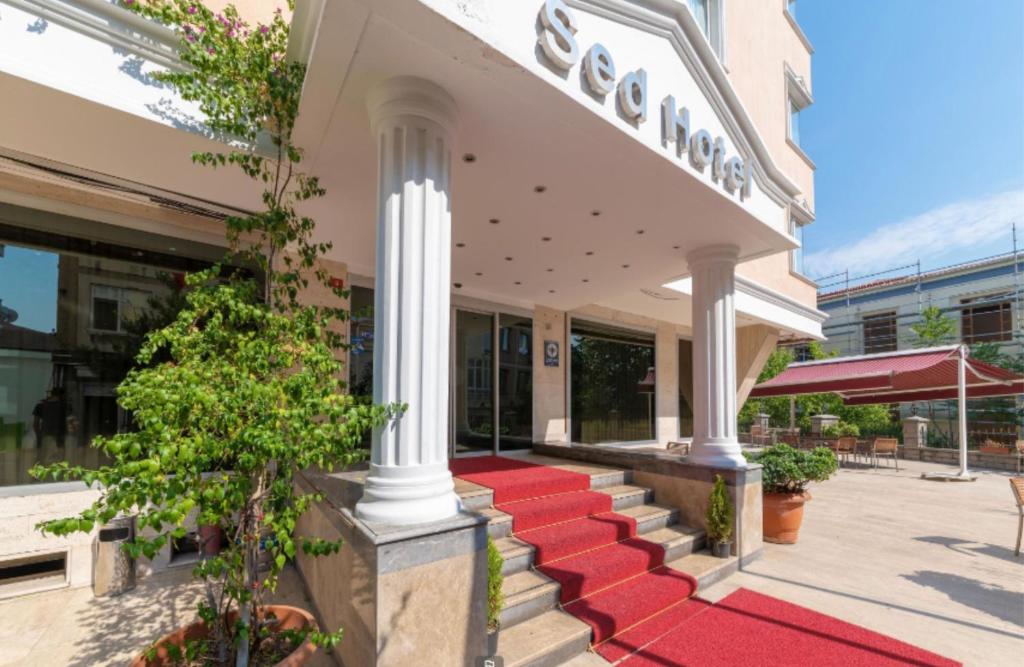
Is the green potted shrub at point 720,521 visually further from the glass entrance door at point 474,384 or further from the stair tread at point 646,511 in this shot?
the glass entrance door at point 474,384

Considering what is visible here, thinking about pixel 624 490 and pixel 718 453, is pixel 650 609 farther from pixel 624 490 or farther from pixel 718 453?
pixel 718 453

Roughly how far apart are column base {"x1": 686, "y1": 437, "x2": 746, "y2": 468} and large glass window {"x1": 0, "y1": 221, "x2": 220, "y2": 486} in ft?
19.4

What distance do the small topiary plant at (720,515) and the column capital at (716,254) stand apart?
8.11 ft

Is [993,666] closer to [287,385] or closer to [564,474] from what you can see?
[564,474]

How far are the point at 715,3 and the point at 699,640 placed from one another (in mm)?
8982

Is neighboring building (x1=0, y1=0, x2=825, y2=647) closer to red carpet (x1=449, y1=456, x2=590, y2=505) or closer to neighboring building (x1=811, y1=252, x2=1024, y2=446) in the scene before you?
red carpet (x1=449, y1=456, x2=590, y2=505)

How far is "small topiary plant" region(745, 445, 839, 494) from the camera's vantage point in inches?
219

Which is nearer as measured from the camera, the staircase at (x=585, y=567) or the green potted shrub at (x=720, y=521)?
the staircase at (x=585, y=567)

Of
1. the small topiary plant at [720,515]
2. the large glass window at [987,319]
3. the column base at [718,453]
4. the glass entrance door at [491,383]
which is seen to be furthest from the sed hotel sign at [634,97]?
the large glass window at [987,319]

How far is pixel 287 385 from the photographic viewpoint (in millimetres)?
2408

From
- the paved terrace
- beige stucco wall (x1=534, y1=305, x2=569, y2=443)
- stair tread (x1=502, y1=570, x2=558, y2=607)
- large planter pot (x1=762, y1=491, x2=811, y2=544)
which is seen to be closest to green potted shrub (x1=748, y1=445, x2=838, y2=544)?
large planter pot (x1=762, y1=491, x2=811, y2=544)

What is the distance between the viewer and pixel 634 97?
338cm

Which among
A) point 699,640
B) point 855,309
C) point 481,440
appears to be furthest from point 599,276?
point 855,309

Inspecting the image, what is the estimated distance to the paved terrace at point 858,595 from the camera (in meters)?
3.37
